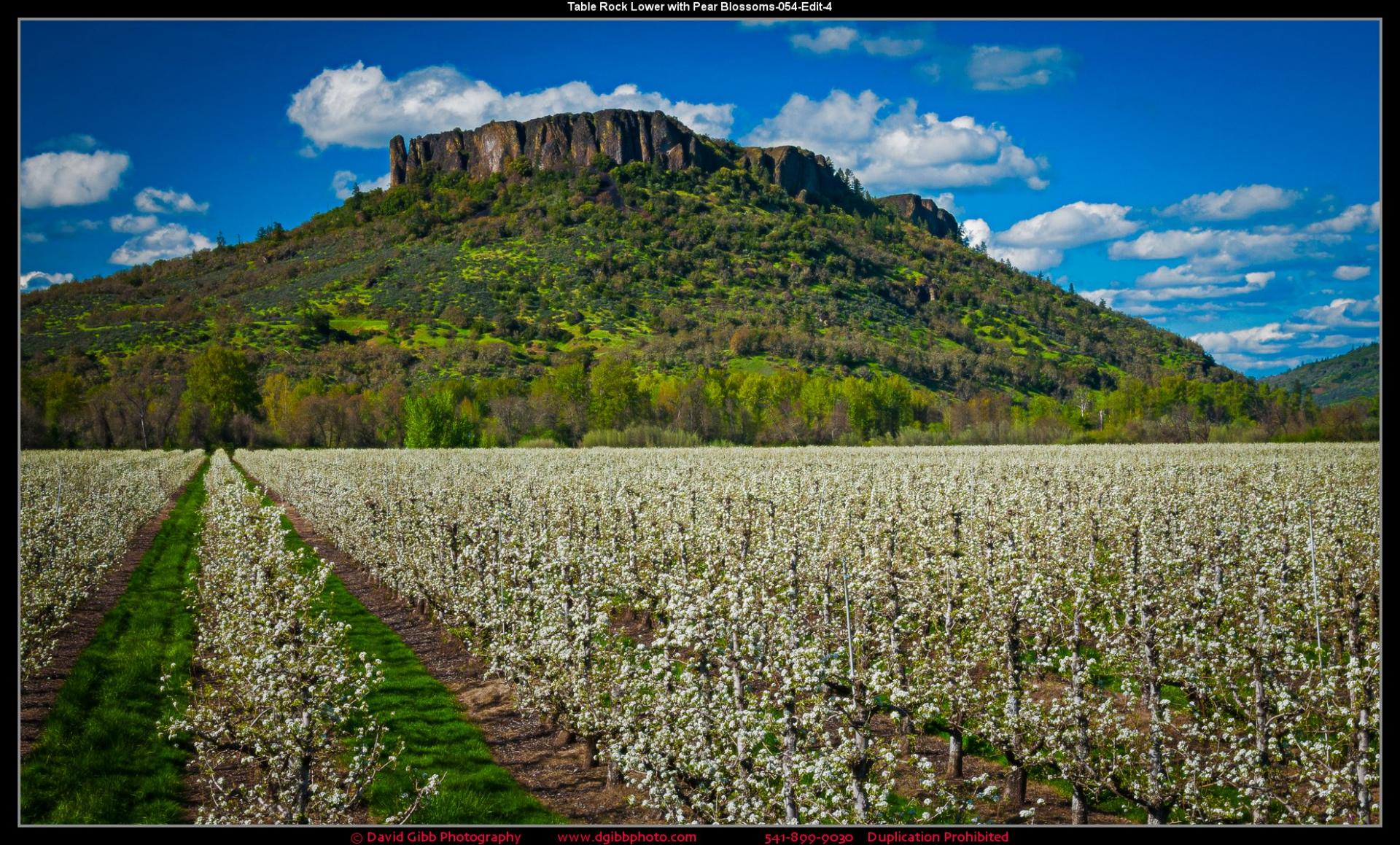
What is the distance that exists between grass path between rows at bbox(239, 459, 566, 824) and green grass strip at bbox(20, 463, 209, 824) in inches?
106

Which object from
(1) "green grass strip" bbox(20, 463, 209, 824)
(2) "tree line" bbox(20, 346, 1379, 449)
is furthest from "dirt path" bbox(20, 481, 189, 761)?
(2) "tree line" bbox(20, 346, 1379, 449)

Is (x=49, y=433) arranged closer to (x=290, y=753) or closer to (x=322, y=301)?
(x=290, y=753)

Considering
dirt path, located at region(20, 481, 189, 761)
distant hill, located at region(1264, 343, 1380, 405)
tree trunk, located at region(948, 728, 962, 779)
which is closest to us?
tree trunk, located at region(948, 728, 962, 779)

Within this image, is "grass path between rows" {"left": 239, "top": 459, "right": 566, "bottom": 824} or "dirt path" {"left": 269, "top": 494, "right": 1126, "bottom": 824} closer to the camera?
"grass path between rows" {"left": 239, "top": 459, "right": 566, "bottom": 824}

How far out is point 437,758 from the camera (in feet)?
35.5

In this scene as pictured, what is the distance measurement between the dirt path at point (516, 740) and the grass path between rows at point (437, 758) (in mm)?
221

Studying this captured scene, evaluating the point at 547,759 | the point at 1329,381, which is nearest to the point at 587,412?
the point at 547,759

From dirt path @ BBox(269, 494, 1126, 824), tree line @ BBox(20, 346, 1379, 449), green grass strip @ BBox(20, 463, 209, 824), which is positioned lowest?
dirt path @ BBox(269, 494, 1126, 824)

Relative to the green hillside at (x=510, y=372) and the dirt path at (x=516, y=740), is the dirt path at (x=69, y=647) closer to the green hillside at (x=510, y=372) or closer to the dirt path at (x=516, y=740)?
the dirt path at (x=516, y=740)

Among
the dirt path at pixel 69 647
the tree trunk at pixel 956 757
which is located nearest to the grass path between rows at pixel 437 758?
the dirt path at pixel 69 647

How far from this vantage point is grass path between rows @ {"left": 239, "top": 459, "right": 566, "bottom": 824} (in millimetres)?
9328

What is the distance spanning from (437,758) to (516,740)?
142 centimetres

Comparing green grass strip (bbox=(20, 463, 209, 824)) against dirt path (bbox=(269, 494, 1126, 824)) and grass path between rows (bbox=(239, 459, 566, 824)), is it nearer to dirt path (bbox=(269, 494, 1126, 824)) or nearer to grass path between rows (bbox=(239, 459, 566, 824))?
grass path between rows (bbox=(239, 459, 566, 824))

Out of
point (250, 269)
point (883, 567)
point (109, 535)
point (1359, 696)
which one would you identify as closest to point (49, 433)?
point (109, 535)
